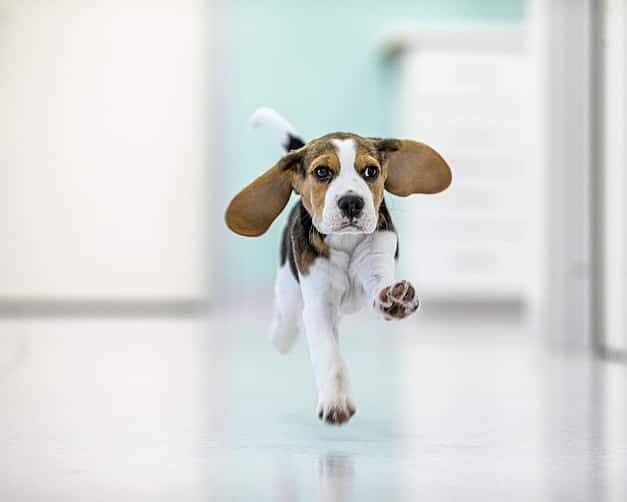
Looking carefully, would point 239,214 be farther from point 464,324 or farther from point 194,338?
point 464,324

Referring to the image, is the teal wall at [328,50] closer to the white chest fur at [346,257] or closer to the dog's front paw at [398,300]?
the white chest fur at [346,257]

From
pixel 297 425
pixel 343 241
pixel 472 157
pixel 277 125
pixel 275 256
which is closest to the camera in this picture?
pixel 343 241

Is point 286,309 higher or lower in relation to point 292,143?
lower

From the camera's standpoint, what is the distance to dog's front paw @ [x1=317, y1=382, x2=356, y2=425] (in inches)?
47.8

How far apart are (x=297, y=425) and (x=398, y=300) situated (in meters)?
0.53

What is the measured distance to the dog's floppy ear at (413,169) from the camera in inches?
47.2

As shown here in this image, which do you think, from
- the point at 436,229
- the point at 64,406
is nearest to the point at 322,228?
the point at 64,406

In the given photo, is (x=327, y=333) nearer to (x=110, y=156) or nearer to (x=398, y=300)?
(x=398, y=300)

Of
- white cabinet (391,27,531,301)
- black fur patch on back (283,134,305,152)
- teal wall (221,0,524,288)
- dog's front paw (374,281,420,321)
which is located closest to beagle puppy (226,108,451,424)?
dog's front paw (374,281,420,321)

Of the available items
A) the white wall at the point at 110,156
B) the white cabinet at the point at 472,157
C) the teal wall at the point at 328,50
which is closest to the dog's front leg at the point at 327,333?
the white cabinet at the point at 472,157

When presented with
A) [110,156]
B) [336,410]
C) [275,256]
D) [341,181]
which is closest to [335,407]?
[336,410]

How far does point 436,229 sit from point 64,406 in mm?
2456

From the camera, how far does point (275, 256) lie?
4613 millimetres

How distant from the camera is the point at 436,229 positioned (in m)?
4.01
